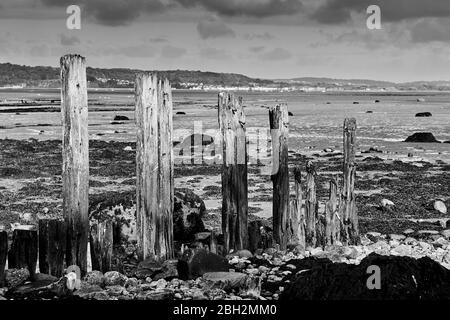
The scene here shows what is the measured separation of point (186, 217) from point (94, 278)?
2.69 metres

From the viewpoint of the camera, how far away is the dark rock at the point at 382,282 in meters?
7.54

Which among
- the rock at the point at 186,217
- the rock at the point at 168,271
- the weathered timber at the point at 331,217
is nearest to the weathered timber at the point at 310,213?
the weathered timber at the point at 331,217

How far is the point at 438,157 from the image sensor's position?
2492 cm

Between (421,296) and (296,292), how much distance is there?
1.31m

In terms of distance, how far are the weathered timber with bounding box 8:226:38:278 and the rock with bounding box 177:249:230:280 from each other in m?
1.77

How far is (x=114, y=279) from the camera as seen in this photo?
8711mm

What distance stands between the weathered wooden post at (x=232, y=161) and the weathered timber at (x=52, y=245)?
2275 millimetres

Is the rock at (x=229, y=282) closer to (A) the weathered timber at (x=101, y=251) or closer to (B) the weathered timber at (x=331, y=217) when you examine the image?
(A) the weathered timber at (x=101, y=251)

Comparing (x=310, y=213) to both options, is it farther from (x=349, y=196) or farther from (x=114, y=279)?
(x=114, y=279)

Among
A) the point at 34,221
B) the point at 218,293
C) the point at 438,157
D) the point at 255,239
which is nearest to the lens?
the point at 218,293

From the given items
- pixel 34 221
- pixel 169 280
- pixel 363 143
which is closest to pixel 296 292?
pixel 169 280
